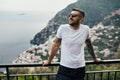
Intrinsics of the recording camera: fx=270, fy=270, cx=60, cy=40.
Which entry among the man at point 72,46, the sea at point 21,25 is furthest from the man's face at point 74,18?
the sea at point 21,25

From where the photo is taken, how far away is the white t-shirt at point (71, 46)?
8.66 feet

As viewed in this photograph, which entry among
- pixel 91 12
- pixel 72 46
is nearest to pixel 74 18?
pixel 72 46

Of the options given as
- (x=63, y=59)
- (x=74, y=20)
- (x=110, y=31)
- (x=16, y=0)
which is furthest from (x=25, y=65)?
(x=16, y=0)

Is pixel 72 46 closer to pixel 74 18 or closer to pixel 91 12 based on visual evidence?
pixel 74 18

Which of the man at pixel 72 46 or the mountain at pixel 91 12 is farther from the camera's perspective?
the mountain at pixel 91 12

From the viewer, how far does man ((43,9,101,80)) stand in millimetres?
2639

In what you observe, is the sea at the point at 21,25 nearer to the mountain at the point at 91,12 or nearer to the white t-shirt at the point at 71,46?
the mountain at the point at 91,12

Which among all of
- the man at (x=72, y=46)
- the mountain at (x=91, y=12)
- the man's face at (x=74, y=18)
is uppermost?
the mountain at (x=91, y=12)

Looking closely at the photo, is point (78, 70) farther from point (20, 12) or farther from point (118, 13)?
point (20, 12)

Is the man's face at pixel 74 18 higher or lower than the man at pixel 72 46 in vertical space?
higher

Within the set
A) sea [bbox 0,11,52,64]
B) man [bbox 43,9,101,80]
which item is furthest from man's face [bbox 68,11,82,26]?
sea [bbox 0,11,52,64]

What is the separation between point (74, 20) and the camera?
263 centimetres

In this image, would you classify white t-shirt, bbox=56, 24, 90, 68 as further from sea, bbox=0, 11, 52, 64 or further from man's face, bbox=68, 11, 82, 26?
sea, bbox=0, 11, 52, 64

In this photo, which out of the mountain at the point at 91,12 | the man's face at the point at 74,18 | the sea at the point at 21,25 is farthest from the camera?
the sea at the point at 21,25
